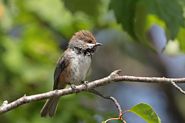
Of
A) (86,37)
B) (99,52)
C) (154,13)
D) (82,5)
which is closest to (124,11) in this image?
(154,13)

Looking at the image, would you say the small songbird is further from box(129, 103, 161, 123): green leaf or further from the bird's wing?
box(129, 103, 161, 123): green leaf

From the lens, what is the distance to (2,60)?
256 inches

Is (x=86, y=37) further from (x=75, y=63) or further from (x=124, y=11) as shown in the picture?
(x=124, y=11)

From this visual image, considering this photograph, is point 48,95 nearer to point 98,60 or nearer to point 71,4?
point 71,4

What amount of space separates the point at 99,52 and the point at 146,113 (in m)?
6.47

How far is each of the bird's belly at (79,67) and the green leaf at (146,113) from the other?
5.48ft

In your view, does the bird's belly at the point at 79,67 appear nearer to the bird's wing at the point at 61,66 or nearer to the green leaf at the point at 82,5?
the bird's wing at the point at 61,66

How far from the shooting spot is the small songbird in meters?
5.08

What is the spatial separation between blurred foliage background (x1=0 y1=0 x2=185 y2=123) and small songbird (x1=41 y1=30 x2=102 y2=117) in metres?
0.24

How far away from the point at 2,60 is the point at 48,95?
315cm

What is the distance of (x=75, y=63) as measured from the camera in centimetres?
515

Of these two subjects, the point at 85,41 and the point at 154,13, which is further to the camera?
the point at 85,41

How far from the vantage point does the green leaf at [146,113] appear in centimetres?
321

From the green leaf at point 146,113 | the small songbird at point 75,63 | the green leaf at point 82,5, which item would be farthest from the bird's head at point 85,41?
the green leaf at point 146,113
